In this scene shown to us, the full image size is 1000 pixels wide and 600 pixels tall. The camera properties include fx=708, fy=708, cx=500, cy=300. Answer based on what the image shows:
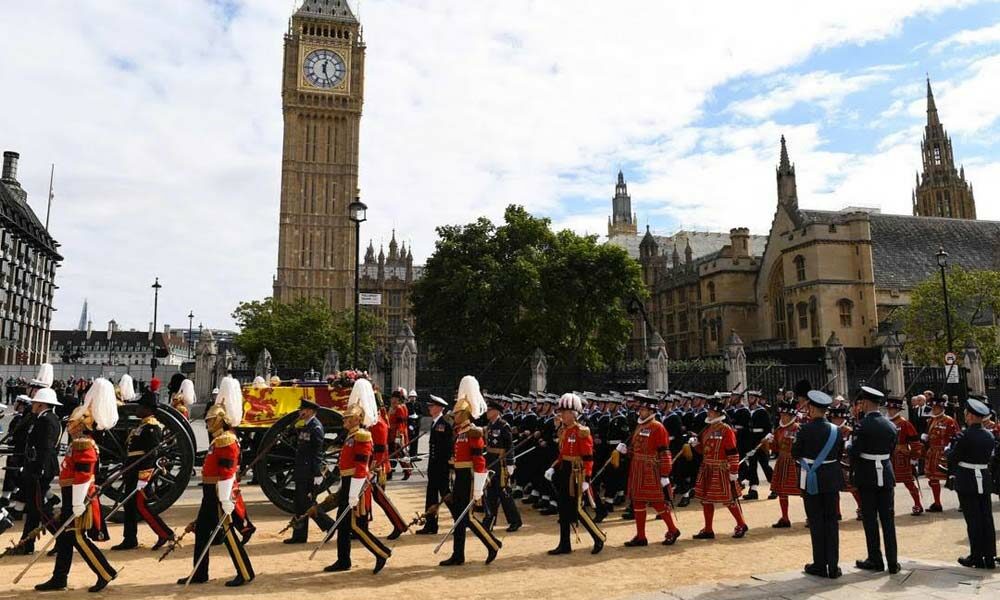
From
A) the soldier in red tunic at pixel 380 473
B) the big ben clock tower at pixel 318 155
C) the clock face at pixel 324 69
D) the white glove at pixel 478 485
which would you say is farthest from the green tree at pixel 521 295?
the clock face at pixel 324 69

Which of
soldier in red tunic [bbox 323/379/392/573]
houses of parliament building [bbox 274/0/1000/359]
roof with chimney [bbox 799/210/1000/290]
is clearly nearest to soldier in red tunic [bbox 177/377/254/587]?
soldier in red tunic [bbox 323/379/392/573]

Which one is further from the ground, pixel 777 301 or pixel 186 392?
pixel 777 301

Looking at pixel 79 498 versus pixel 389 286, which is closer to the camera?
pixel 79 498

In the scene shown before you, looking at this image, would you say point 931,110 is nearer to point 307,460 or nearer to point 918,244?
point 918,244

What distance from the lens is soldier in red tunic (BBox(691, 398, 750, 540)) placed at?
9.50 metres

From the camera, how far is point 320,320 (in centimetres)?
5609

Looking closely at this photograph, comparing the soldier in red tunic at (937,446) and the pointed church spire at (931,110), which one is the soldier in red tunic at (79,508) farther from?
the pointed church spire at (931,110)

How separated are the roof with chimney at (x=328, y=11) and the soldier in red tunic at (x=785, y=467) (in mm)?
89683

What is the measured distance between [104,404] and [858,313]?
47.3m

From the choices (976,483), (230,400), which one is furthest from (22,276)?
(976,483)

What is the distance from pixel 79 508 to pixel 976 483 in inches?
368

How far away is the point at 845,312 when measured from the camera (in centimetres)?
4625

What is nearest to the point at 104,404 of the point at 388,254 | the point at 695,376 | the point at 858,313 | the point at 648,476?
the point at 648,476

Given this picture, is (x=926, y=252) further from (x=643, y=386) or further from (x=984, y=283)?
(x=643, y=386)
